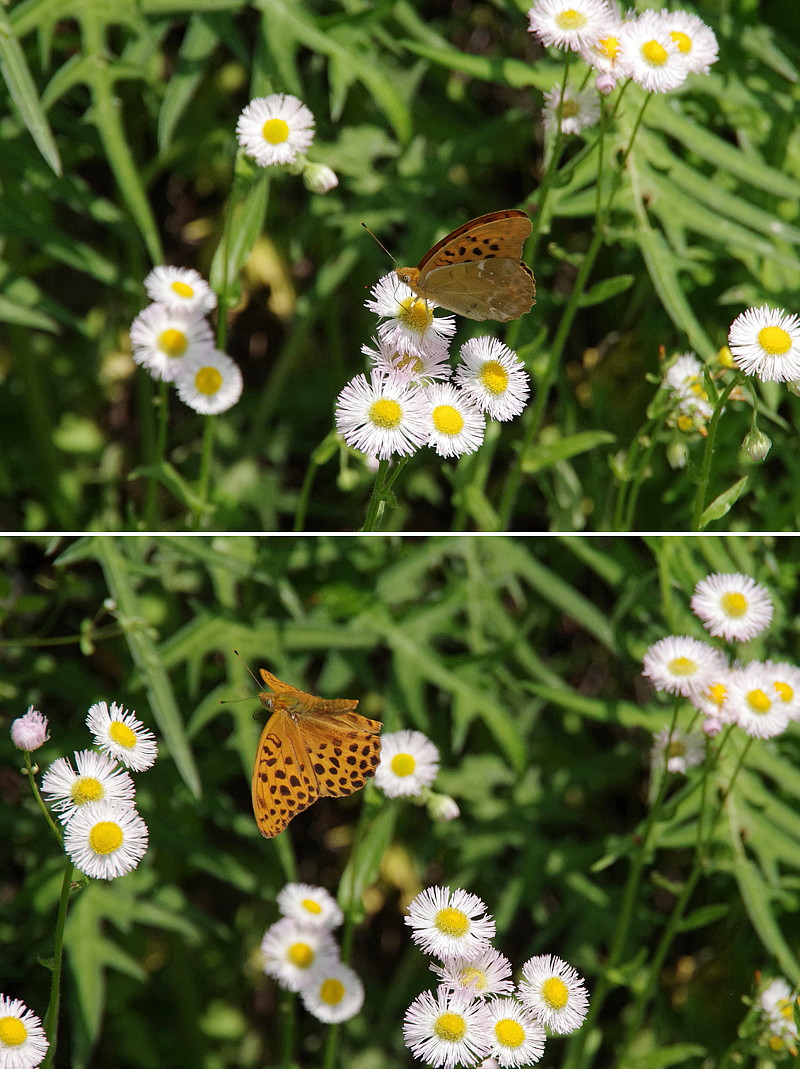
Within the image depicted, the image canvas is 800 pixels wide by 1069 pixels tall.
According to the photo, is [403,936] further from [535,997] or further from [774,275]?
[774,275]

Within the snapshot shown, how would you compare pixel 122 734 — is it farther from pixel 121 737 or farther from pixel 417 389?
pixel 417 389

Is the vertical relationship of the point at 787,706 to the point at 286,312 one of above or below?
below

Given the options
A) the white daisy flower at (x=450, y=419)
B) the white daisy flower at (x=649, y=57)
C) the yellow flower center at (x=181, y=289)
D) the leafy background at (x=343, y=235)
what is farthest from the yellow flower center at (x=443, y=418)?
the yellow flower center at (x=181, y=289)

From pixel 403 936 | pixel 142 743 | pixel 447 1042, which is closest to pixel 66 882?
pixel 142 743

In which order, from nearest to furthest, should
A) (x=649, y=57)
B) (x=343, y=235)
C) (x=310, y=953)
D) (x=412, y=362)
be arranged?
(x=412, y=362), (x=649, y=57), (x=310, y=953), (x=343, y=235)

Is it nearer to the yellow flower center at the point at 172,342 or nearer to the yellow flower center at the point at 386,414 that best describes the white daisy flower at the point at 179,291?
the yellow flower center at the point at 172,342

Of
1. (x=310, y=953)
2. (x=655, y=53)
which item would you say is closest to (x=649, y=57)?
(x=655, y=53)
